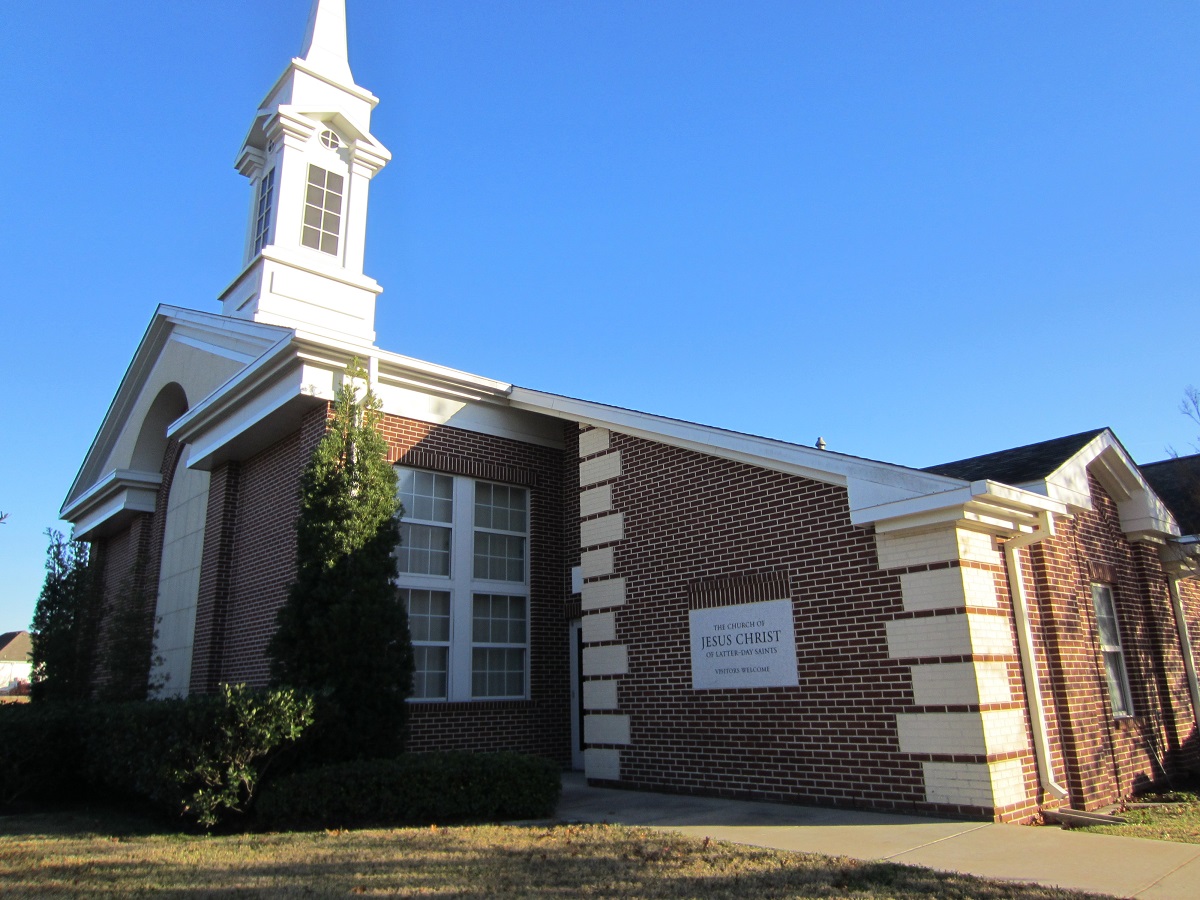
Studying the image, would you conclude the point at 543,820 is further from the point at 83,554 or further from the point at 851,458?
the point at 83,554

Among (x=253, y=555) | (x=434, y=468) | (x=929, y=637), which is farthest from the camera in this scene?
(x=253, y=555)

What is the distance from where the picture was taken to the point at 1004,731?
7.89 metres

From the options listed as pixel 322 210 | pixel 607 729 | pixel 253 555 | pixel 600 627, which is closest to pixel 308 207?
pixel 322 210

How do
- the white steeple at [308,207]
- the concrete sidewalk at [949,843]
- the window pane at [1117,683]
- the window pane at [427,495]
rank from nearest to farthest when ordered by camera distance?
1. the concrete sidewalk at [949,843]
2. the window pane at [1117,683]
3. the window pane at [427,495]
4. the white steeple at [308,207]

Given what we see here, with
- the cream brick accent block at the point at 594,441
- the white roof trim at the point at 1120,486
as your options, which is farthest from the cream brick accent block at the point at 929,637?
the cream brick accent block at the point at 594,441

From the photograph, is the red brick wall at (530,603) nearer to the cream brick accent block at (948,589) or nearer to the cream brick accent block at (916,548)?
the cream brick accent block at (916,548)

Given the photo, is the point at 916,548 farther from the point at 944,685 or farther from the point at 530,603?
the point at 530,603

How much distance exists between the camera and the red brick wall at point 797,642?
842 cm

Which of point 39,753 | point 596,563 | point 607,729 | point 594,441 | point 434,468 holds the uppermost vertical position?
point 594,441

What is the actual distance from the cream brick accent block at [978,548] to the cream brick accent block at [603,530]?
4422 millimetres

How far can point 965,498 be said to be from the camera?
7.78 metres

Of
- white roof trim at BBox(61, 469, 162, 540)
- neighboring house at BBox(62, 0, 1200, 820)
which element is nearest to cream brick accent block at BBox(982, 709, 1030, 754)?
neighboring house at BBox(62, 0, 1200, 820)

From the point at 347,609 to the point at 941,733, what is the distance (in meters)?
6.39

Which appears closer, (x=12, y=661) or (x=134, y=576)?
(x=134, y=576)
